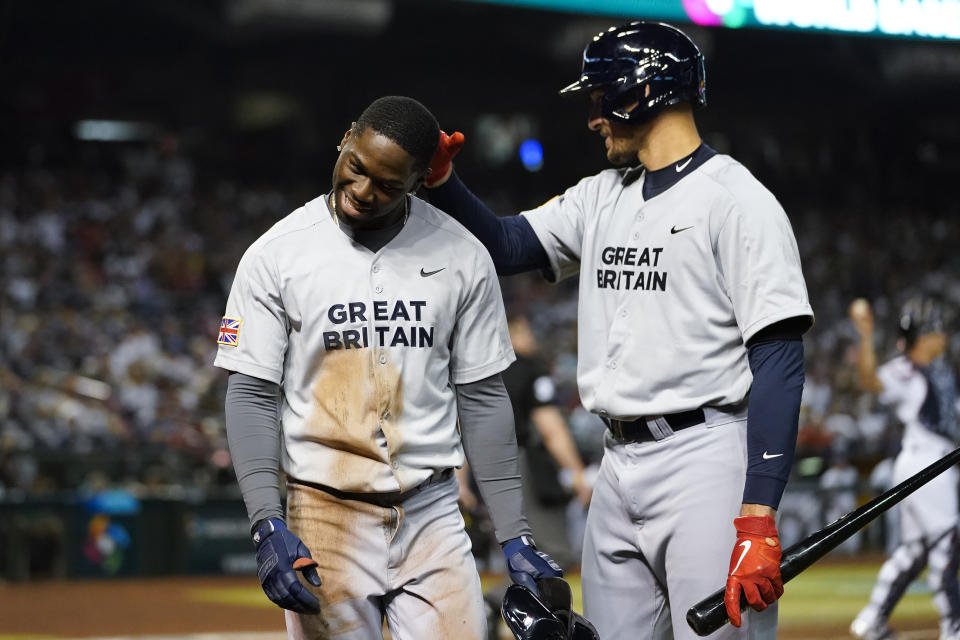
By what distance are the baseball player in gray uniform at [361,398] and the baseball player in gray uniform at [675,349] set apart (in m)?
0.42

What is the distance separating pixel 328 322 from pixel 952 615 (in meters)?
5.10

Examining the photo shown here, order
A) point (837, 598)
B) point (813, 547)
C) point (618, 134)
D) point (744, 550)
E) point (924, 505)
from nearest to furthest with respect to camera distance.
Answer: point (744, 550) < point (813, 547) < point (618, 134) < point (924, 505) < point (837, 598)

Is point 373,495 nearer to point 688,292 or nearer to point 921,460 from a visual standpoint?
point 688,292

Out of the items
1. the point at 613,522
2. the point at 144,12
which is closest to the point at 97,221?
the point at 144,12

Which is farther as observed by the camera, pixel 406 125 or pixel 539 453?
pixel 539 453

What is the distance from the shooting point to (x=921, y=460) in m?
7.02

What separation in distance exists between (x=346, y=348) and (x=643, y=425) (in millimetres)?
860

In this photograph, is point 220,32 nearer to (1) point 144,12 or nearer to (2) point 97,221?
(1) point 144,12

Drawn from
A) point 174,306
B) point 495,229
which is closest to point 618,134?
point 495,229

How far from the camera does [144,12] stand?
17.5 metres

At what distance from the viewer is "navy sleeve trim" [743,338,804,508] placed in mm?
2887

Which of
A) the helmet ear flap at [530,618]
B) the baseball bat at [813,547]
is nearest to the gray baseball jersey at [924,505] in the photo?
the baseball bat at [813,547]

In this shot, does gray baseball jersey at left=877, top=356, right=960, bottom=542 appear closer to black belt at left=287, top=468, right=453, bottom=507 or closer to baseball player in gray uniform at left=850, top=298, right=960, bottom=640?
baseball player in gray uniform at left=850, top=298, right=960, bottom=640

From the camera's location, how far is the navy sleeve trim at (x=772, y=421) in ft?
9.47
